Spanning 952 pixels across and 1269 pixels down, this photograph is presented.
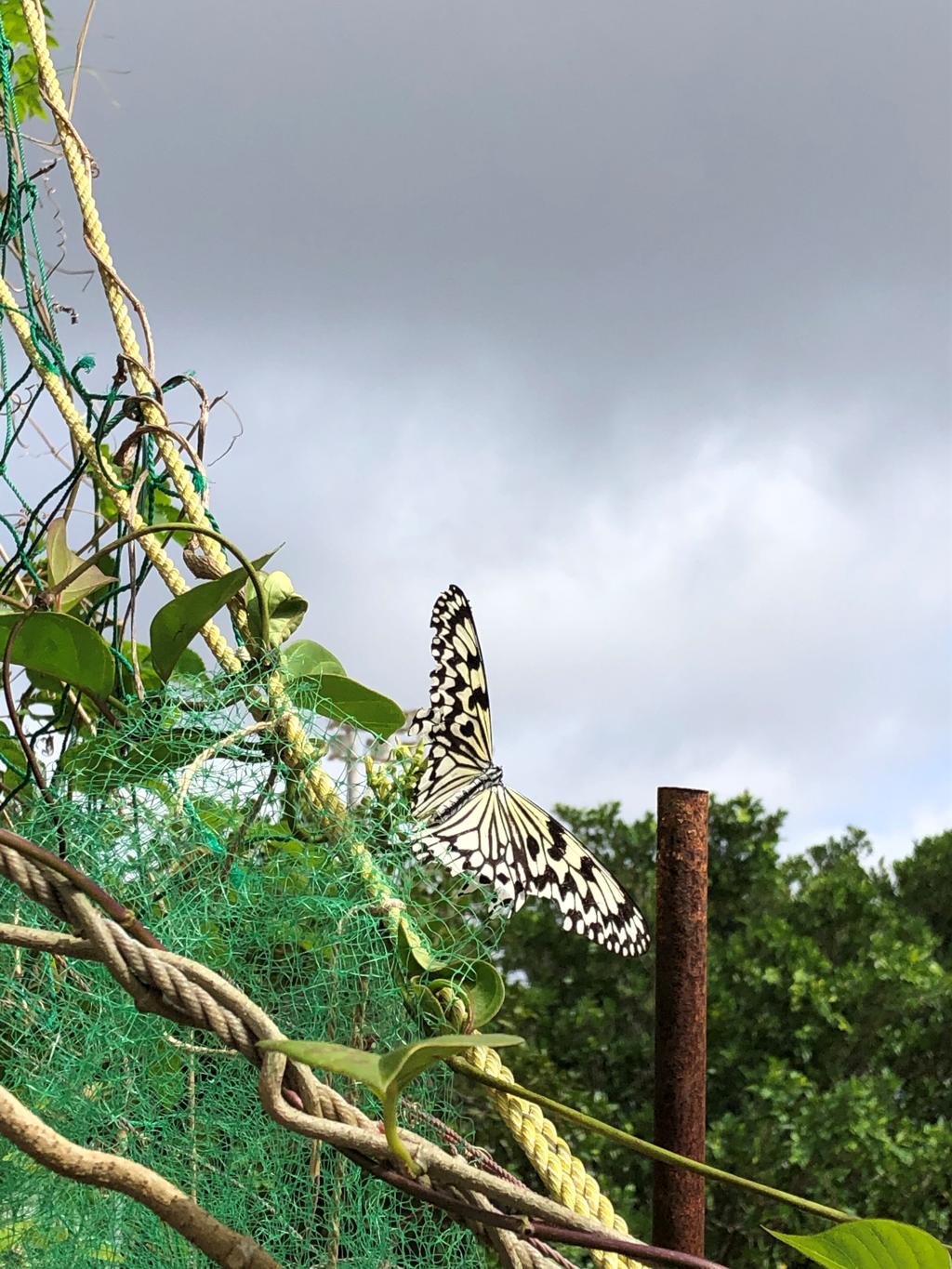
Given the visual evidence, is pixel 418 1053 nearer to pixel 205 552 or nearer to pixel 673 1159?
pixel 673 1159

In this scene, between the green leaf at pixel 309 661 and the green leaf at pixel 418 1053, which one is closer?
the green leaf at pixel 418 1053

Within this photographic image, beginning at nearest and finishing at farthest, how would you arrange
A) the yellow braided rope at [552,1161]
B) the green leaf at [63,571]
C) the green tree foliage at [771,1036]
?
the yellow braided rope at [552,1161] → the green leaf at [63,571] → the green tree foliage at [771,1036]


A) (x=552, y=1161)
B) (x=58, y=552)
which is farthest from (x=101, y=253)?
(x=552, y=1161)

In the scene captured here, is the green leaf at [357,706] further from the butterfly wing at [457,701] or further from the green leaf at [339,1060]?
the green leaf at [339,1060]

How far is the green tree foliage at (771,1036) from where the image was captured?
9.98 ft

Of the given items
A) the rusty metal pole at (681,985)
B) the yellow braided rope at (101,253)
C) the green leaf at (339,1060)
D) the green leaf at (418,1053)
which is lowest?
the green leaf at (339,1060)

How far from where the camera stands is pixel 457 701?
46.8 inches

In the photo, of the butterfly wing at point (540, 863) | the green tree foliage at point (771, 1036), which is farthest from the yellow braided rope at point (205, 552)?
the green tree foliage at point (771, 1036)

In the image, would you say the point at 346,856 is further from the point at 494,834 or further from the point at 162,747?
the point at 494,834

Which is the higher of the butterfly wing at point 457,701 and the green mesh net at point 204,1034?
the butterfly wing at point 457,701

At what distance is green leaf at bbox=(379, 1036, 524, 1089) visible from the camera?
447 millimetres

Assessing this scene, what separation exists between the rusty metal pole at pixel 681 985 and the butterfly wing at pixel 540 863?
87 mm

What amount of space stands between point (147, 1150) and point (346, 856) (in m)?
0.21

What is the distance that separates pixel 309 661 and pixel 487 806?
0.27 metres
